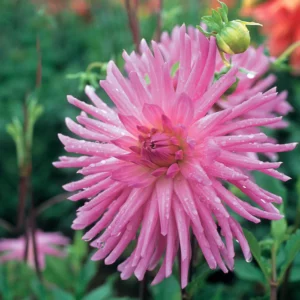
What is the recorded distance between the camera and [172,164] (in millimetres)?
698

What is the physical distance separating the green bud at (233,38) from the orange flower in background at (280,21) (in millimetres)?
967

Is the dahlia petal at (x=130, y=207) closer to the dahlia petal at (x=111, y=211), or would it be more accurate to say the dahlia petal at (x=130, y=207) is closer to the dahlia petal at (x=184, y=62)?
the dahlia petal at (x=111, y=211)

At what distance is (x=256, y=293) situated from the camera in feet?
5.19

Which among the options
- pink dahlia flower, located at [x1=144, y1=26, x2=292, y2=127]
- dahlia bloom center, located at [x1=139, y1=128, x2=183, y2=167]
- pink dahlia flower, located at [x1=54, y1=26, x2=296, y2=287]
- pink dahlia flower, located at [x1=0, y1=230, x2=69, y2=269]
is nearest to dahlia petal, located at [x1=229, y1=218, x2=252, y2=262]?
pink dahlia flower, located at [x1=54, y1=26, x2=296, y2=287]

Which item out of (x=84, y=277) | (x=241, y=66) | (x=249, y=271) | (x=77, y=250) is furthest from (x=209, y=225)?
(x=77, y=250)

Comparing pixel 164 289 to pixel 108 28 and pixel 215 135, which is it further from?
pixel 108 28

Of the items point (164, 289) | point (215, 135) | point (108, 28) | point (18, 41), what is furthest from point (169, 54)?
point (18, 41)

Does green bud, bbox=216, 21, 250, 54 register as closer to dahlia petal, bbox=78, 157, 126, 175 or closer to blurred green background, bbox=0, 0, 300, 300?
dahlia petal, bbox=78, 157, 126, 175

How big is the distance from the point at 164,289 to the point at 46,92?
5.20 feet

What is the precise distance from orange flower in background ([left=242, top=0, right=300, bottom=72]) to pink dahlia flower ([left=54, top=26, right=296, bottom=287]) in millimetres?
978

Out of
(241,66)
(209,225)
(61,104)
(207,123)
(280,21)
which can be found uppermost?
(61,104)

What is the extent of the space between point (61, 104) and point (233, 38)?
1911mm

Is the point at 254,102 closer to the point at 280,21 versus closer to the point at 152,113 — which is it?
the point at 152,113

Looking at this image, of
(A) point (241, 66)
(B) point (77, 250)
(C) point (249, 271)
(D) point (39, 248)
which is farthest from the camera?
(D) point (39, 248)
